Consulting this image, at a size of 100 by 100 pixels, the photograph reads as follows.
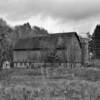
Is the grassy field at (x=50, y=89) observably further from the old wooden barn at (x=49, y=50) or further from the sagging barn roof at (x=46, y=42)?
the sagging barn roof at (x=46, y=42)

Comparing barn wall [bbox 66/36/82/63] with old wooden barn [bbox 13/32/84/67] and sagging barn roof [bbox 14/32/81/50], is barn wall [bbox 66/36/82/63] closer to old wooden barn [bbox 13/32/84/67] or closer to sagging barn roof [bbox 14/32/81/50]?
old wooden barn [bbox 13/32/84/67]

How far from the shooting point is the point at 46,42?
52.3 meters

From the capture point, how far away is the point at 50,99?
10.5 metres

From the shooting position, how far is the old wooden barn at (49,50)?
48219mm

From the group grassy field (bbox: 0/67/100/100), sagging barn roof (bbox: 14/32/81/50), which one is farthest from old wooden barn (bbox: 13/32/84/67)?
grassy field (bbox: 0/67/100/100)

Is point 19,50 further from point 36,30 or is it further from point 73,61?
point 36,30

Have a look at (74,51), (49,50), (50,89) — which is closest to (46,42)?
(49,50)

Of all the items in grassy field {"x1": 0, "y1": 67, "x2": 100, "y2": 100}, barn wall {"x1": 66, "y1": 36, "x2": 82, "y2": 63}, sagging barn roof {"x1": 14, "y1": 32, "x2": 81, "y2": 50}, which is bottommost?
grassy field {"x1": 0, "y1": 67, "x2": 100, "y2": 100}

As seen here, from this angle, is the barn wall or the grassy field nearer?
the grassy field

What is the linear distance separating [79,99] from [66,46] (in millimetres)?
38623

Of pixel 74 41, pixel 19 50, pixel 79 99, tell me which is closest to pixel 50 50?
pixel 74 41

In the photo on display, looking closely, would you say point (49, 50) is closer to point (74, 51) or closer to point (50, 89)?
point (74, 51)

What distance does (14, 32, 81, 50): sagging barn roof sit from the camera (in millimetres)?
50156

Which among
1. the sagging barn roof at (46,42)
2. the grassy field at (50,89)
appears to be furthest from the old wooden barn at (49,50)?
the grassy field at (50,89)
